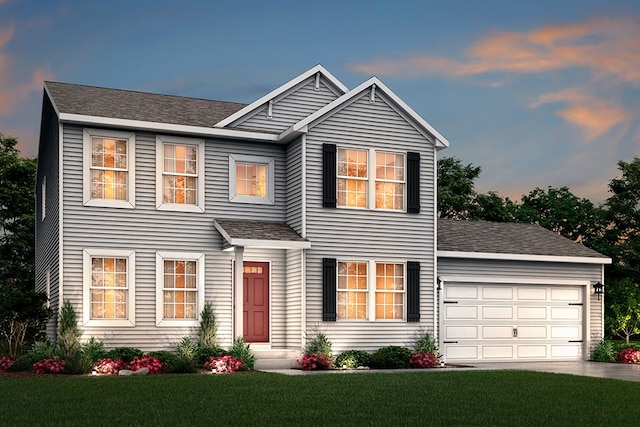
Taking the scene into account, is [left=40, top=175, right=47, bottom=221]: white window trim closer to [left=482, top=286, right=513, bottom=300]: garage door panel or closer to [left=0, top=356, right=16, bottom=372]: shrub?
[left=0, top=356, right=16, bottom=372]: shrub

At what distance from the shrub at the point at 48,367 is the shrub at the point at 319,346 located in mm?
6155

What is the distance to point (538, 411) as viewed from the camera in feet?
42.7

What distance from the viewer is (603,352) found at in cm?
2678

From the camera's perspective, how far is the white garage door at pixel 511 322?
25.2 meters

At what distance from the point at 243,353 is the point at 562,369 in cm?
846

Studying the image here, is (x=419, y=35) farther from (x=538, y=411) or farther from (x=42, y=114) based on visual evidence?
(x=538, y=411)

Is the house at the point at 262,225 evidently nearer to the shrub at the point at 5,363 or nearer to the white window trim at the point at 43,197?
the white window trim at the point at 43,197

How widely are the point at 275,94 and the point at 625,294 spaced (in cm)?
1552

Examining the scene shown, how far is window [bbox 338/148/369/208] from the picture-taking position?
76.1ft

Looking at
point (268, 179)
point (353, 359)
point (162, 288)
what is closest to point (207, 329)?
point (162, 288)

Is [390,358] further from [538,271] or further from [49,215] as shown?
[49,215]

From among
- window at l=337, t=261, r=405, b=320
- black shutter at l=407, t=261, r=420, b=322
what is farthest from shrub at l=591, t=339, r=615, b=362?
window at l=337, t=261, r=405, b=320

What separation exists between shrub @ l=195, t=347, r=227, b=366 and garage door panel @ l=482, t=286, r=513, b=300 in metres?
8.82

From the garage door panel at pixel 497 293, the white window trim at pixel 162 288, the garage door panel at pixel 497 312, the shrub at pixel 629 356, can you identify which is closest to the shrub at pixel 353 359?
the white window trim at pixel 162 288
